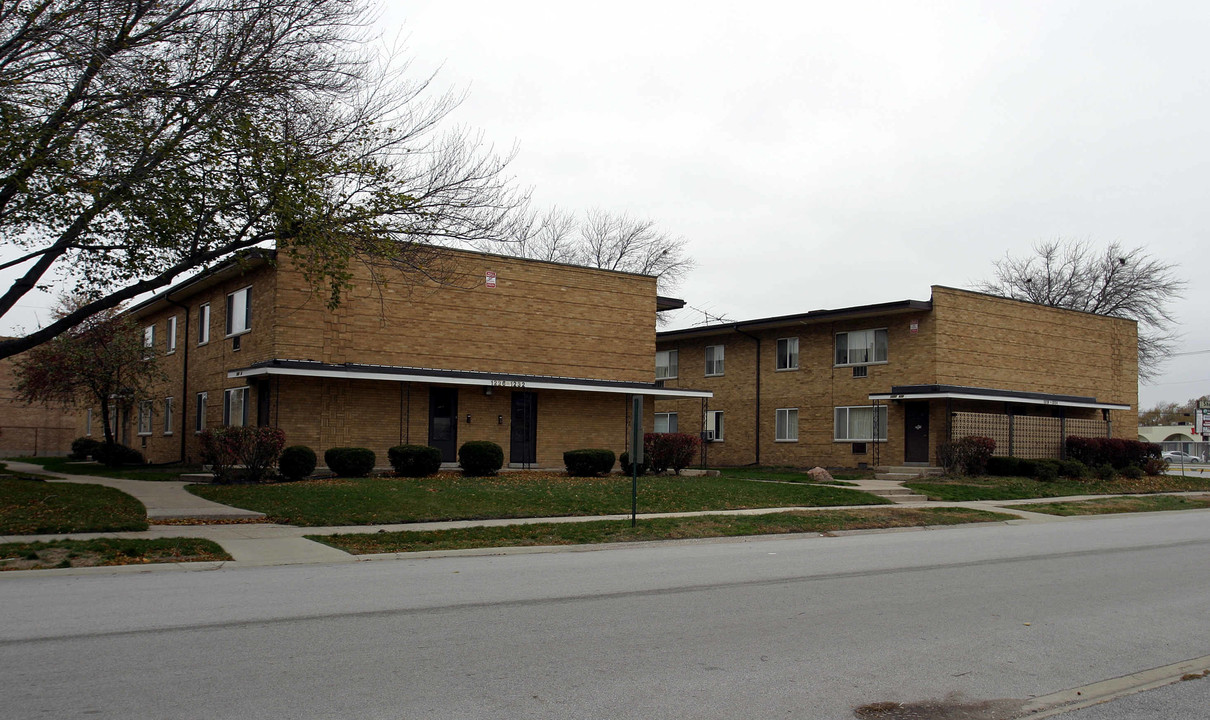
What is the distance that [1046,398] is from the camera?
34.8 metres

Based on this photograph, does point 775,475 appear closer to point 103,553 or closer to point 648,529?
point 648,529

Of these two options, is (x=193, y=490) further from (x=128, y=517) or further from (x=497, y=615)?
(x=497, y=615)

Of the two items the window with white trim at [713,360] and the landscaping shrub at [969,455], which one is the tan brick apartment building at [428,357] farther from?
the landscaping shrub at [969,455]

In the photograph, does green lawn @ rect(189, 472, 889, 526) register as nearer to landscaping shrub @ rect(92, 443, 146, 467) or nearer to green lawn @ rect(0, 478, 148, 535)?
green lawn @ rect(0, 478, 148, 535)

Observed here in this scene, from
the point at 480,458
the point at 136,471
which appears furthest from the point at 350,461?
the point at 136,471

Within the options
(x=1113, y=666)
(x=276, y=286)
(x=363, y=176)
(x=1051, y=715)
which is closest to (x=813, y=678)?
(x=1051, y=715)

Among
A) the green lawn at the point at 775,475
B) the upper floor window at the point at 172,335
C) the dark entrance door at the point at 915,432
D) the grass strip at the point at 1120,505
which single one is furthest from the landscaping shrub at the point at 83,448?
the grass strip at the point at 1120,505

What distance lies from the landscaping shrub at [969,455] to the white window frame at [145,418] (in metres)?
27.9

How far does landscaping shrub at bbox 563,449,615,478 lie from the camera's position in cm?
2700

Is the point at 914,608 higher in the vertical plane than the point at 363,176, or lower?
lower

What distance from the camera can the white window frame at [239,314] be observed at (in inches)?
1069

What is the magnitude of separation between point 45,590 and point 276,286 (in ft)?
51.7

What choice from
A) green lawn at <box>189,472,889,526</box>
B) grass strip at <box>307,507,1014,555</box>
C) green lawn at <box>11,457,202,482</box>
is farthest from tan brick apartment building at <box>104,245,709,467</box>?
grass strip at <box>307,507,1014,555</box>

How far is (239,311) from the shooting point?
27.8m
